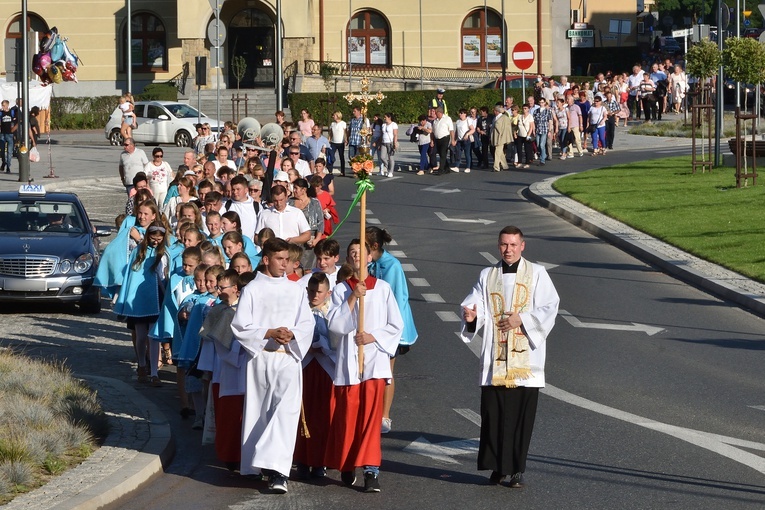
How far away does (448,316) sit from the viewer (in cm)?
1628

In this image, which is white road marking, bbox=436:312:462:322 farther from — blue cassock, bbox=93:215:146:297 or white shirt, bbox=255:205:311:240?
blue cassock, bbox=93:215:146:297

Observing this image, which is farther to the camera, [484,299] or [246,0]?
[246,0]

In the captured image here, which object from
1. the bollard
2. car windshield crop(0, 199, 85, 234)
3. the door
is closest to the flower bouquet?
car windshield crop(0, 199, 85, 234)

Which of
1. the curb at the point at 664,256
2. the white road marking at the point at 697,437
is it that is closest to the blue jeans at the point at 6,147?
the curb at the point at 664,256

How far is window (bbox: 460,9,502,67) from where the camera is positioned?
200ft

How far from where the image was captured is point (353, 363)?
909cm

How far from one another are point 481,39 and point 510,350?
53.1 metres

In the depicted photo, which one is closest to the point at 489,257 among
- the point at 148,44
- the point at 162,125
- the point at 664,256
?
the point at 664,256

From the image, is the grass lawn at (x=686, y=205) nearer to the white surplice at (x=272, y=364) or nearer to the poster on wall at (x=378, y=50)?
the white surplice at (x=272, y=364)

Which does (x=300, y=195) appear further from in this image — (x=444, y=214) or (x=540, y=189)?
(x=540, y=189)

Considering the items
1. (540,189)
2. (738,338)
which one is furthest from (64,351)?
(540,189)

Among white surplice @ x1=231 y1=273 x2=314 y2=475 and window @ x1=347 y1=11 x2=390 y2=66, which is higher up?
window @ x1=347 y1=11 x2=390 y2=66

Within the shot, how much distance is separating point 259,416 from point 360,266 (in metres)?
1.17

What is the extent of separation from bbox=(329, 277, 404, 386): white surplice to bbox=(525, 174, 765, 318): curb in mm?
8086
